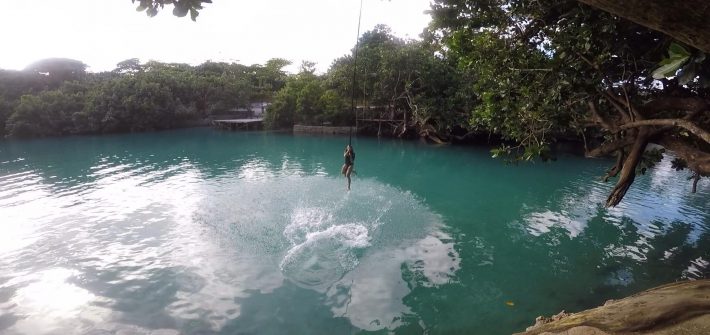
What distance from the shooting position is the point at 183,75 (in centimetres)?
4178

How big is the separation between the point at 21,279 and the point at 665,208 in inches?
687

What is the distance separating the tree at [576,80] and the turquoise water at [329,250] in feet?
7.57

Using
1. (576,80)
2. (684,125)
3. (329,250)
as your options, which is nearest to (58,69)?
(329,250)

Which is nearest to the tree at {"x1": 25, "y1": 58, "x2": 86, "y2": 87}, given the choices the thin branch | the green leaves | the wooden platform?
the wooden platform

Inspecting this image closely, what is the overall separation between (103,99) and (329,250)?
35762mm

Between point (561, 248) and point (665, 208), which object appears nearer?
point (561, 248)

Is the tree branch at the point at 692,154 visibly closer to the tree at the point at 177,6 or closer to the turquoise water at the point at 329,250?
the turquoise water at the point at 329,250

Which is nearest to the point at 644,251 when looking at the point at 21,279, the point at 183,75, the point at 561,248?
the point at 561,248

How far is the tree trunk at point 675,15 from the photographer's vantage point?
200 centimetres

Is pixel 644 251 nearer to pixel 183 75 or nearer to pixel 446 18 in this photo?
pixel 446 18

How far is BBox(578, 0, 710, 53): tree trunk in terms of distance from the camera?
2.00 meters

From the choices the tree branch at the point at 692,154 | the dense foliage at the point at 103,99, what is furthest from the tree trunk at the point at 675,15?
the dense foliage at the point at 103,99

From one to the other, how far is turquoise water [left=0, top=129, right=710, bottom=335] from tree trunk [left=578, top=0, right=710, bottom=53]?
494 centimetres

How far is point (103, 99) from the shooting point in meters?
34.6
